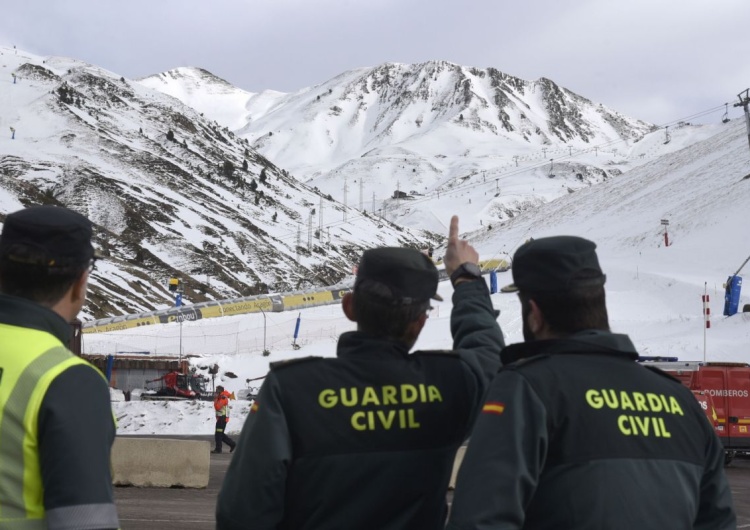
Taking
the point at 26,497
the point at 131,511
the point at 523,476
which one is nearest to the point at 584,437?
the point at 523,476

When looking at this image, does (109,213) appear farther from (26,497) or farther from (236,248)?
(26,497)

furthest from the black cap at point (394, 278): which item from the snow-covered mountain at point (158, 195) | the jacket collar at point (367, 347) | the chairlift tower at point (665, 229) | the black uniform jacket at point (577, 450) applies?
the chairlift tower at point (665, 229)

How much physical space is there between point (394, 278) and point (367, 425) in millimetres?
601

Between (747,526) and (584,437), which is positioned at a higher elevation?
(584,437)

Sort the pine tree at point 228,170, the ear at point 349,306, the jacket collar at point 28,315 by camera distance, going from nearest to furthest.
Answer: the jacket collar at point 28,315 → the ear at point 349,306 → the pine tree at point 228,170

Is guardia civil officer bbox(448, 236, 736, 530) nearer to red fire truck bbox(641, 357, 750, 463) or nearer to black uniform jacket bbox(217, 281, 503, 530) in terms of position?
black uniform jacket bbox(217, 281, 503, 530)

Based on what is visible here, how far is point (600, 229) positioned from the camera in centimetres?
7950

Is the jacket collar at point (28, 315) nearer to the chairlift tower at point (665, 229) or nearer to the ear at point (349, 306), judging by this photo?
the ear at point (349, 306)

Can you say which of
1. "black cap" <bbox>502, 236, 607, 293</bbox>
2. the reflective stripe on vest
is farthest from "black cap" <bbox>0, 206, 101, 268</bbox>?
"black cap" <bbox>502, 236, 607, 293</bbox>

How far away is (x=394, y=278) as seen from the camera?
138 inches

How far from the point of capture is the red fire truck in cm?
1972

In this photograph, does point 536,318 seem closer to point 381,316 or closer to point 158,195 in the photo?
point 381,316

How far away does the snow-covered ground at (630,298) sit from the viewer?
120ft

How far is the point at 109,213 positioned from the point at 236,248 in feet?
48.1
